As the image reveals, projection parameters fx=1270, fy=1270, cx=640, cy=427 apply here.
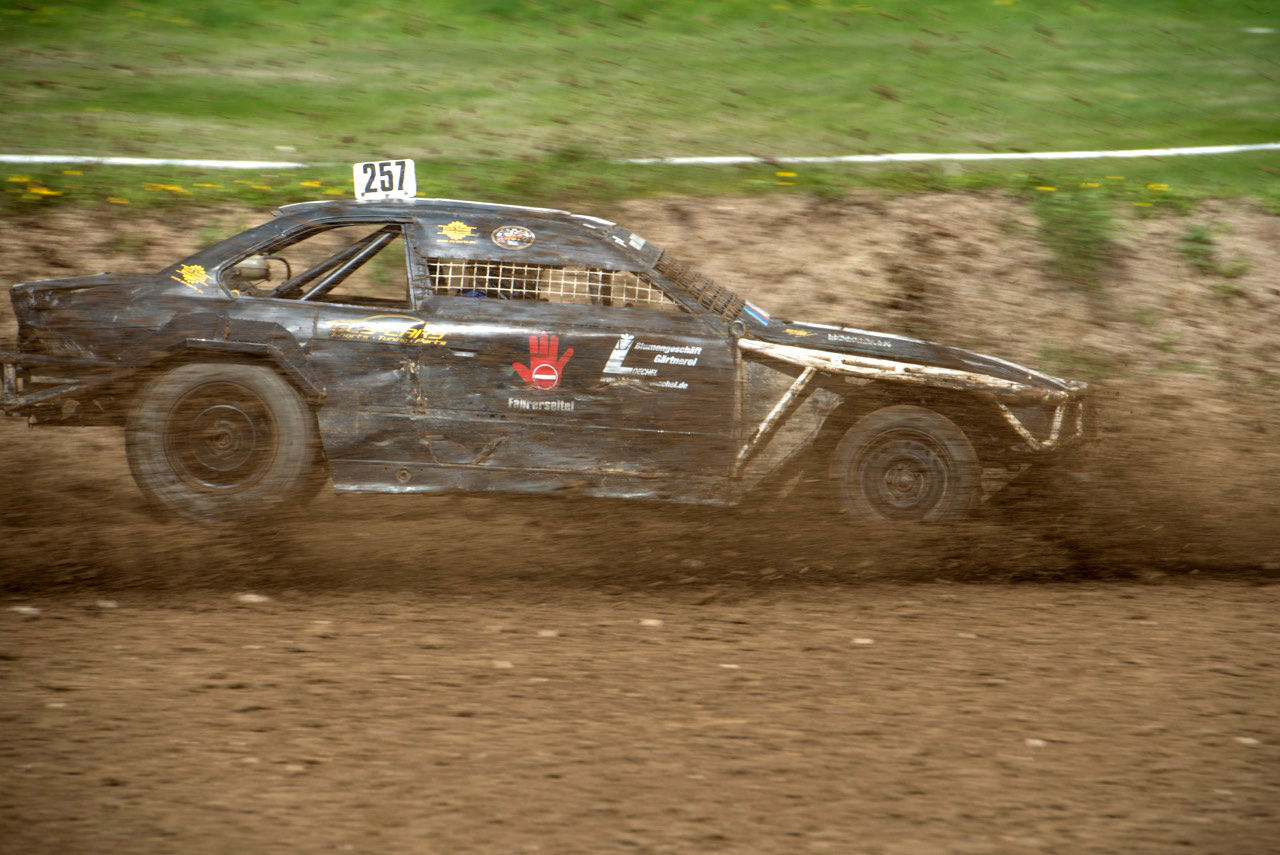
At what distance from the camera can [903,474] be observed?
5.77m

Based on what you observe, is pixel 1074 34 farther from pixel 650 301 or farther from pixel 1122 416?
pixel 650 301

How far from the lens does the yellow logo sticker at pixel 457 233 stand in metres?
5.65

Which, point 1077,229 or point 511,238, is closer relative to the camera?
point 511,238

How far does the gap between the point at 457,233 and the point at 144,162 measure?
6.66 metres

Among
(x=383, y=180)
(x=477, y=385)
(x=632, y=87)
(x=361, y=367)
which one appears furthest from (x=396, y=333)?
(x=632, y=87)

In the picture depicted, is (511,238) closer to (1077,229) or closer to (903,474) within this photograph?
(903,474)

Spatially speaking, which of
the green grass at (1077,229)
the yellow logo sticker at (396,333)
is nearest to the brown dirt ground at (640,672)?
the yellow logo sticker at (396,333)

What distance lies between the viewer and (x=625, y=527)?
5883mm

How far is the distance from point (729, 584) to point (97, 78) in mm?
11781

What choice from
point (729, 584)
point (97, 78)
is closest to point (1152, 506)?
point (729, 584)

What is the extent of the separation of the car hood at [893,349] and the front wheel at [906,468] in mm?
263

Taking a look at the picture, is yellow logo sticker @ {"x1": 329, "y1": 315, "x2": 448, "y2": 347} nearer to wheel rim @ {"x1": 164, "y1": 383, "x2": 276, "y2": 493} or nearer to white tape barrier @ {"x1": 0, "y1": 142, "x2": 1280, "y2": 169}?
wheel rim @ {"x1": 164, "y1": 383, "x2": 276, "y2": 493}

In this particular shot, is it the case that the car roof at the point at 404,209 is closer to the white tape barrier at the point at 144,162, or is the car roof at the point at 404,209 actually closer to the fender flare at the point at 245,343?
the fender flare at the point at 245,343

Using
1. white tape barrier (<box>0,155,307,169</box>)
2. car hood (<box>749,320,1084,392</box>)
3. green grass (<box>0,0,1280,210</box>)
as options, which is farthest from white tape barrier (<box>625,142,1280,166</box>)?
car hood (<box>749,320,1084,392</box>)
